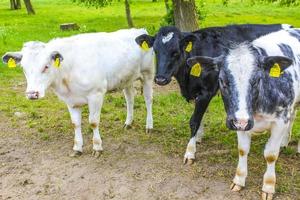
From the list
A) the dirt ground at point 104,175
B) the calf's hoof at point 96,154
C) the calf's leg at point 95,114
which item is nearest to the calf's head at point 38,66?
→ the calf's leg at point 95,114

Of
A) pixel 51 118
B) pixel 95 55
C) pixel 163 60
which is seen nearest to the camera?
pixel 163 60

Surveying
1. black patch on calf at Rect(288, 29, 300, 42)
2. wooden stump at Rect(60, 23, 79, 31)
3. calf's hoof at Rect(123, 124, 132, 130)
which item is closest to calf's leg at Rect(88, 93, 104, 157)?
calf's hoof at Rect(123, 124, 132, 130)

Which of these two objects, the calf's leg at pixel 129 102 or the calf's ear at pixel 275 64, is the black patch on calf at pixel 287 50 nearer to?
the calf's ear at pixel 275 64

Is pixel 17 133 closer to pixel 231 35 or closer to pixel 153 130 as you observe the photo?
pixel 153 130

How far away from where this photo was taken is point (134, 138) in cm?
802

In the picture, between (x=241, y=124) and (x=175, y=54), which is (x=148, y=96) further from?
(x=241, y=124)

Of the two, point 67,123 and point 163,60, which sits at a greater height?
point 163,60

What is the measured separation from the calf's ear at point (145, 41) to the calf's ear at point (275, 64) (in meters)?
2.37

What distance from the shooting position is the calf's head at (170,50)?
6.65m

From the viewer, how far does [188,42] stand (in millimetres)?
6809

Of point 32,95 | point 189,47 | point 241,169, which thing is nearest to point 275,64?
point 241,169

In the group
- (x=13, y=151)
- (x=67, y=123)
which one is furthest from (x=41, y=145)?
(x=67, y=123)

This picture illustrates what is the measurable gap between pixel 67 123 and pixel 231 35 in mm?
3551

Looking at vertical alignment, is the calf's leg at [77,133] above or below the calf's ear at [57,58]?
→ below
